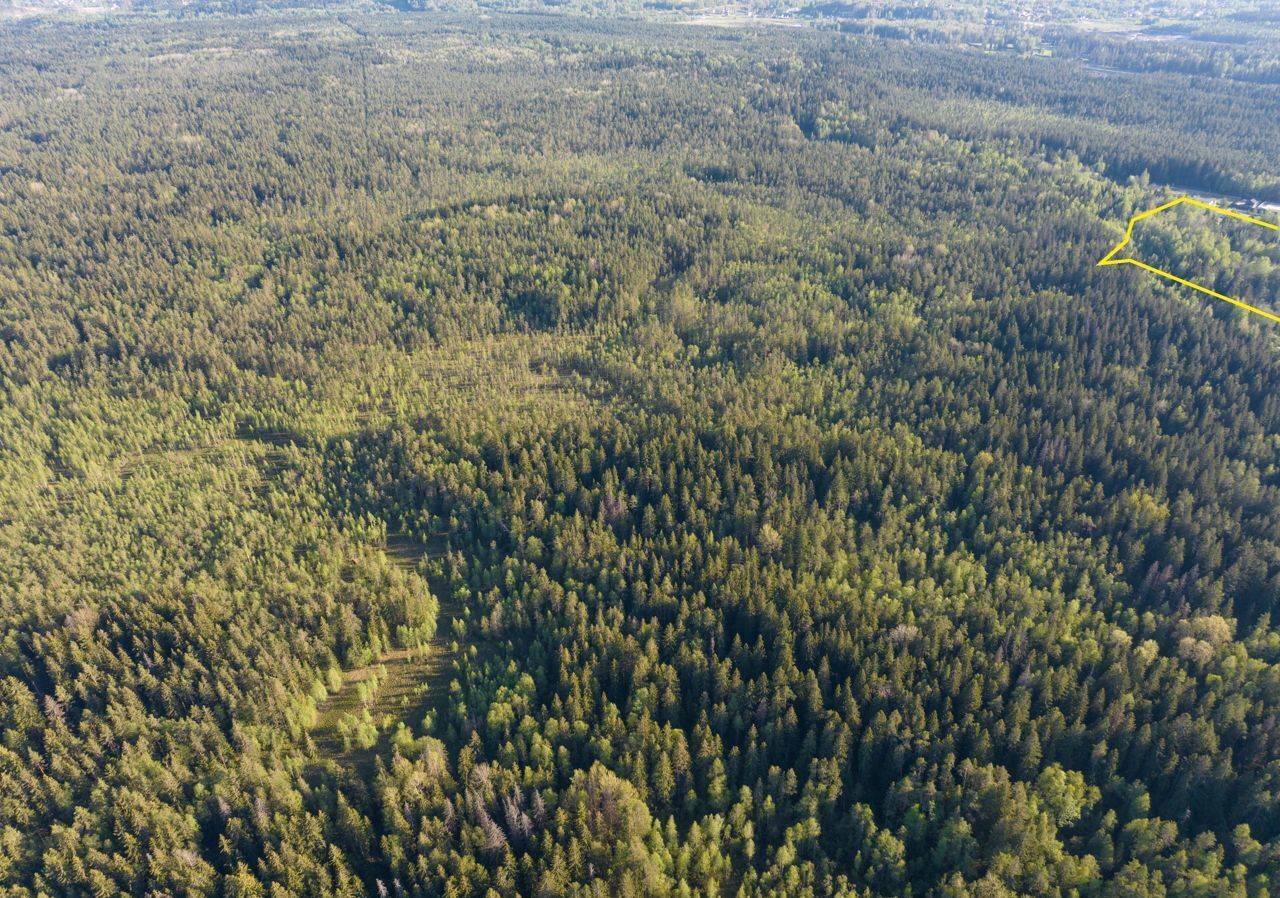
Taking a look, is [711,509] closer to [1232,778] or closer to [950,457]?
[950,457]

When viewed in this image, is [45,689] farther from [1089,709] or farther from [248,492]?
[1089,709]

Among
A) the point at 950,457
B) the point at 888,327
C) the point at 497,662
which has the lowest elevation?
the point at 497,662

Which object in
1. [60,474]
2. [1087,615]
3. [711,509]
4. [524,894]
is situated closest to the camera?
[524,894]

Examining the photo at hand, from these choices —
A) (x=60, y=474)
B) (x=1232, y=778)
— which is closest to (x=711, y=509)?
(x=1232, y=778)

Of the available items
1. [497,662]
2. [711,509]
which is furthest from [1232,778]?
[497,662]

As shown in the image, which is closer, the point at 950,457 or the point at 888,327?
the point at 950,457

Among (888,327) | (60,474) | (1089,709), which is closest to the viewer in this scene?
(1089,709)

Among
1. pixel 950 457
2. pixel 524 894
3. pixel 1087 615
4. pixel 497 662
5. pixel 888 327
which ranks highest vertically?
pixel 888 327

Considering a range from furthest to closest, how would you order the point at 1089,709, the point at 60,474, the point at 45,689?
the point at 60,474 < the point at 45,689 < the point at 1089,709

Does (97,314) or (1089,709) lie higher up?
(97,314)
